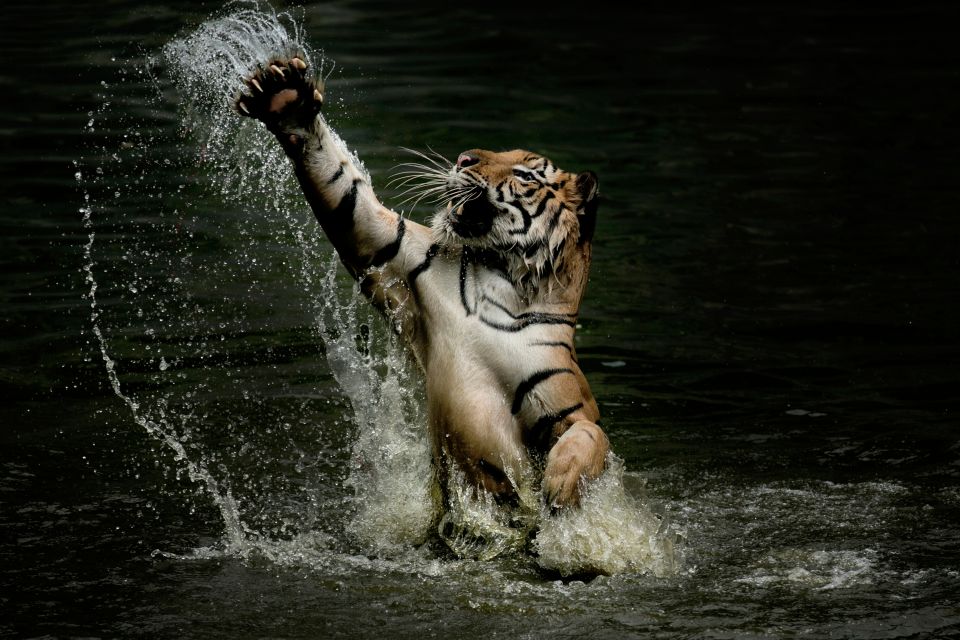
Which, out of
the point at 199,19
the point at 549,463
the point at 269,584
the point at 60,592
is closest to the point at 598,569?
the point at 549,463

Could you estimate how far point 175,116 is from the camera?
34.9 ft

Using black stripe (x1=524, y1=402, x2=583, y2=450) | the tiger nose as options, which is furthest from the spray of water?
the tiger nose

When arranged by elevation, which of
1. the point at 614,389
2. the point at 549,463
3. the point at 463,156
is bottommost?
the point at 614,389

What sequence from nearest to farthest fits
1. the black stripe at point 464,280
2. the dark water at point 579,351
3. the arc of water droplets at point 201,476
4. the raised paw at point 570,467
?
the raised paw at point 570,467, the dark water at point 579,351, the black stripe at point 464,280, the arc of water droplets at point 201,476

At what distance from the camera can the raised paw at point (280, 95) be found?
376cm

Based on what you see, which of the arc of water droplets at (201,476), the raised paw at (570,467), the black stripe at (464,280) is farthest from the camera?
the arc of water droplets at (201,476)

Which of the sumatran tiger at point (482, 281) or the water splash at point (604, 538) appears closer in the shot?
the water splash at point (604, 538)

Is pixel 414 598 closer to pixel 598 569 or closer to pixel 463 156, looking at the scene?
pixel 598 569

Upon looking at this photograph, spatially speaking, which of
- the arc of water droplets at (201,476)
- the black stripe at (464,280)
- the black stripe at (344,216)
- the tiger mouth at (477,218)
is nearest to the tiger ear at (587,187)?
the tiger mouth at (477,218)

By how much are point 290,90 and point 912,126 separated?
8.33 metres

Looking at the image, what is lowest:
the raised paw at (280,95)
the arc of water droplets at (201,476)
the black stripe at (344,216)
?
the arc of water droplets at (201,476)

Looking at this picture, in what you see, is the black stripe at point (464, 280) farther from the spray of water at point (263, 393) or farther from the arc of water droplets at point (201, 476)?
the arc of water droplets at point (201, 476)

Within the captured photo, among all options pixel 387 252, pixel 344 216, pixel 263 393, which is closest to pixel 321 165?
pixel 344 216

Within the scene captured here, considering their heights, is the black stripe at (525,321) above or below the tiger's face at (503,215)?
below
